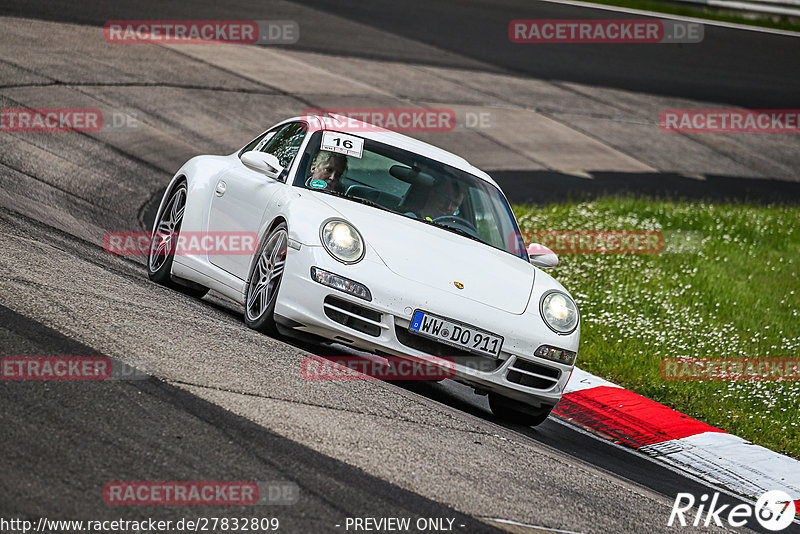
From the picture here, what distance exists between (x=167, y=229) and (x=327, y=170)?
1.83m

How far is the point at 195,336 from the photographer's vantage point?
6102 millimetres

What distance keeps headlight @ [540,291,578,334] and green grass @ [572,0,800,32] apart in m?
22.9

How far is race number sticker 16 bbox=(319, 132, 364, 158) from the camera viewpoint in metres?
7.46

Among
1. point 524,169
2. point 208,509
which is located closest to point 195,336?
point 208,509

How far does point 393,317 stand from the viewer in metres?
6.25

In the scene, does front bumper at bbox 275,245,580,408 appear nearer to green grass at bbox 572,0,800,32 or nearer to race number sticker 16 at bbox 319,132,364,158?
race number sticker 16 at bbox 319,132,364,158
